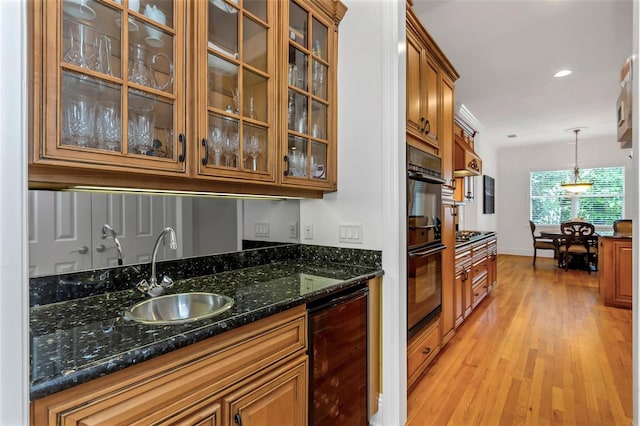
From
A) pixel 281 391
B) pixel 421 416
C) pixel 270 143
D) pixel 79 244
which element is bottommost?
pixel 421 416

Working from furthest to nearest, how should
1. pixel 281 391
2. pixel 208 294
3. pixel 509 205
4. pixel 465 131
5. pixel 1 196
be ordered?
pixel 509 205 → pixel 465 131 → pixel 208 294 → pixel 281 391 → pixel 1 196

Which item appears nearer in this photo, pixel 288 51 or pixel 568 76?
pixel 288 51

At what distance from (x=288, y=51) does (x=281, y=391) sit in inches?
60.1

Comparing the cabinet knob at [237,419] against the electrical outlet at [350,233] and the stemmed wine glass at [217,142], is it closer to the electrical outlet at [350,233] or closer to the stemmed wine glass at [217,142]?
the stemmed wine glass at [217,142]

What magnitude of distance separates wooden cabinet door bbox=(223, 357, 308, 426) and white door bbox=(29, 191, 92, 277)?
77 cm

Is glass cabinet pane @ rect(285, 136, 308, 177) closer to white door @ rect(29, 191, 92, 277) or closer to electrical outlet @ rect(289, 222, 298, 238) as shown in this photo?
electrical outlet @ rect(289, 222, 298, 238)

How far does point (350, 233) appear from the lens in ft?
6.27

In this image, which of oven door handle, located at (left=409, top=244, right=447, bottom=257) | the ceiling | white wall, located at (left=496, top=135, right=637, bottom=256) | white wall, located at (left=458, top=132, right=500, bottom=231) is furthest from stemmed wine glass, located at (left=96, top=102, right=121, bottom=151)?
white wall, located at (left=496, top=135, right=637, bottom=256)

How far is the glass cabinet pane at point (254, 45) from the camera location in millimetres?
1481

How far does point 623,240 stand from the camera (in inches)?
155

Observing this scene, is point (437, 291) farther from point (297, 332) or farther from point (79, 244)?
point (79, 244)

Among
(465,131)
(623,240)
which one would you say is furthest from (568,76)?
(623,240)

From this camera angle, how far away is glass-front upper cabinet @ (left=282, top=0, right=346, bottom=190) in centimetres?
170

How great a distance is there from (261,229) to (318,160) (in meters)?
0.55
